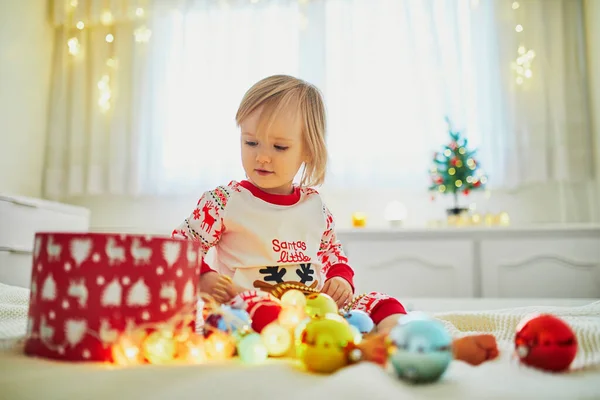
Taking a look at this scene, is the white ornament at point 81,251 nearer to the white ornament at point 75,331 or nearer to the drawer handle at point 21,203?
the white ornament at point 75,331

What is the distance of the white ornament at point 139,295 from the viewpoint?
57 centimetres

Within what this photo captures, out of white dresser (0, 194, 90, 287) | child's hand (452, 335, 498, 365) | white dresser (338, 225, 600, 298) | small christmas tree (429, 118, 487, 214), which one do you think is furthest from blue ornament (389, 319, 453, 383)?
small christmas tree (429, 118, 487, 214)

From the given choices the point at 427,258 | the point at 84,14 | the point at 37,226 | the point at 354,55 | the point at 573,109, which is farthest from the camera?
the point at 84,14

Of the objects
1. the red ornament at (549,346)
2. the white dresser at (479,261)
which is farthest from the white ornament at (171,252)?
the white dresser at (479,261)

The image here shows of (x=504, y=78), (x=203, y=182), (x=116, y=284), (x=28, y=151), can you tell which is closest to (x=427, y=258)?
(x=504, y=78)

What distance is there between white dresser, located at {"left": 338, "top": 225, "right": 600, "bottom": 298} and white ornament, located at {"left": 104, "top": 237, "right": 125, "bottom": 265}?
1767mm

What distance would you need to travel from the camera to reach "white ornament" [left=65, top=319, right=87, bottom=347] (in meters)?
0.56

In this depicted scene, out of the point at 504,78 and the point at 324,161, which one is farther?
the point at 504,78

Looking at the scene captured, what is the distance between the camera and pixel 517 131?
2.61m

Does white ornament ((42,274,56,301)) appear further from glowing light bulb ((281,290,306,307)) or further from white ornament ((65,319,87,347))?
glowing light bulb ((281,290,306,307))

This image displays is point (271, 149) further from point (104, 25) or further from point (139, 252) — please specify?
point (104, 25)

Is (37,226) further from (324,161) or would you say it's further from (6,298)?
(324,161)

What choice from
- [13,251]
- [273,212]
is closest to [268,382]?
[273,212]

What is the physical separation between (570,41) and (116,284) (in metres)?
2.80
